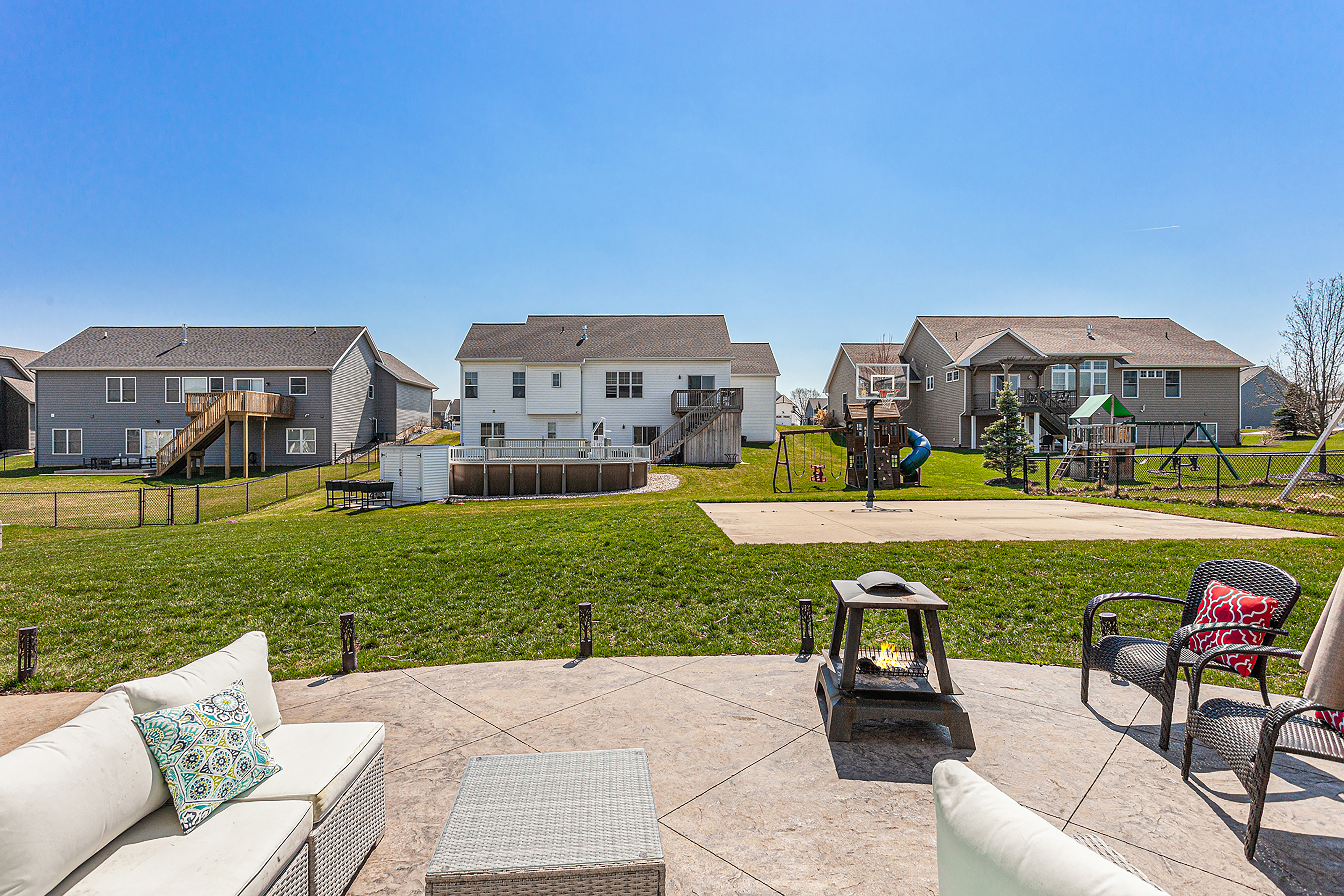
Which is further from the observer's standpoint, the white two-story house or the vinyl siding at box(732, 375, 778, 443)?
the vinyl siding at box(732, 375, 778, 443)

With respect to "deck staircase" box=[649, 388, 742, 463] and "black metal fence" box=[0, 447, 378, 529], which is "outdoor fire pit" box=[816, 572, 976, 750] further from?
"deck staircase" box=[649, 388, 742, 463]

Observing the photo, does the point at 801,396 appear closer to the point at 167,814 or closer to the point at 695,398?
the point at 695,398

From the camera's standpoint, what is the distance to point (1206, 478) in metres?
21.6

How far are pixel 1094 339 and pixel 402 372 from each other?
4501 cm

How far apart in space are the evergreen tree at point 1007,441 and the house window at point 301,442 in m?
34.0

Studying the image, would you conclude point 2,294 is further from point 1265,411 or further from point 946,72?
point 1265,411

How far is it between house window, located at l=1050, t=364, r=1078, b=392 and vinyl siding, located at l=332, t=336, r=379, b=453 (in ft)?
133

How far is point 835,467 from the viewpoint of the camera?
91.6ft

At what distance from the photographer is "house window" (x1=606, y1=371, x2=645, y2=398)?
32875 millimetres

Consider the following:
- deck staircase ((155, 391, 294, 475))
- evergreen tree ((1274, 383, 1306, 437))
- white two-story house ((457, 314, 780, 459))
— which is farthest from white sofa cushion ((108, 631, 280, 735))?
evergreen tree ((1274, 383, 1306, 437))

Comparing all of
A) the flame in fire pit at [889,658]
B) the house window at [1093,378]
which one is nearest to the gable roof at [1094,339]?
the house window at [1093,378]

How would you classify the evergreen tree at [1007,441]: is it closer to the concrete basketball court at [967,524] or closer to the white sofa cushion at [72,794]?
the concrete basketball court at [967,524]

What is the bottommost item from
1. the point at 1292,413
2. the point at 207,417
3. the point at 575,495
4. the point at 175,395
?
the point at 575,495

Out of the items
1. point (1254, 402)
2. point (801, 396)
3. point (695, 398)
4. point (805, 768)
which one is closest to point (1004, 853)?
point (805, 768)
